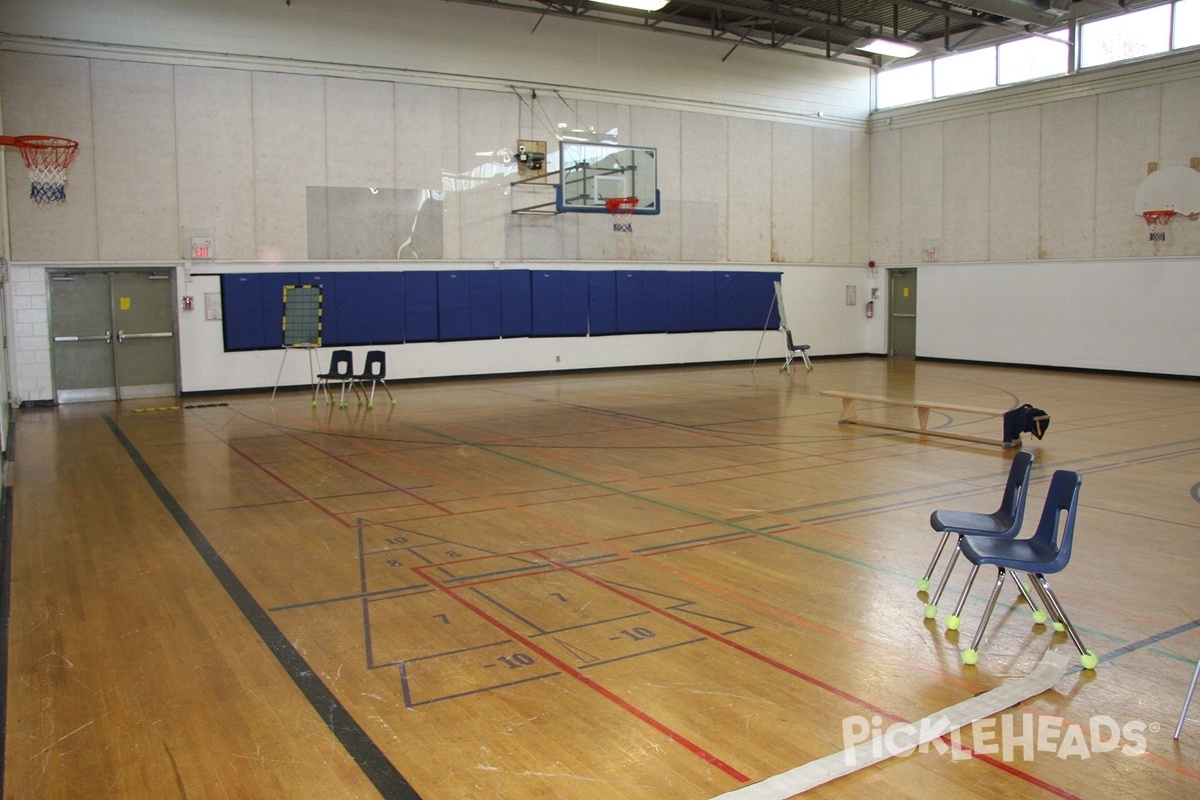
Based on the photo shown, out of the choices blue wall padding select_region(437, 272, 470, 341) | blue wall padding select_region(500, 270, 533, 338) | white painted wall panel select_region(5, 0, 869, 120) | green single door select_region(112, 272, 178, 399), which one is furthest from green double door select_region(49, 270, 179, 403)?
blue wall padding select_region(500, 270, 533, 338)

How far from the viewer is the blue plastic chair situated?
4.36 meters

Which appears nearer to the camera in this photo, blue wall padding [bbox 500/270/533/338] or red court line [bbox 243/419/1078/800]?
red court line [bbox 243/419/1078/800]

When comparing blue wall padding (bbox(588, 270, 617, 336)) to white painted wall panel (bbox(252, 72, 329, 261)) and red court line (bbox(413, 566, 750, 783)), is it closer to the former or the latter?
white painted wall panel (bbox(252, 72, 329, 261))

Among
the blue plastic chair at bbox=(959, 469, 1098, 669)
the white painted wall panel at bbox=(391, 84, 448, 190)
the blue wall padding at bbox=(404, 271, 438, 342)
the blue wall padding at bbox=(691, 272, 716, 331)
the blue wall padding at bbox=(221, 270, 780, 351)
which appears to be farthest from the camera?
the blue wall padding at bbox=(691, 272, 716, 331)

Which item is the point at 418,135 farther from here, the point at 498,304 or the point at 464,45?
the point at 498,304

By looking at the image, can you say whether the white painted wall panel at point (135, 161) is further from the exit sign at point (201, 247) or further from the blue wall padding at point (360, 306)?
the blue wall padding at point (360, 306)

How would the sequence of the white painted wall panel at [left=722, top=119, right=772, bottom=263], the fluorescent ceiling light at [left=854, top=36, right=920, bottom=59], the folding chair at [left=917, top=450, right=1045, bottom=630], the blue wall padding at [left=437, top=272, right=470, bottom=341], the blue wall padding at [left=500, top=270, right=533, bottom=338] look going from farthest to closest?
1. the white painted wall panel at [left=722, top=119, right=772, bottom=263]
2. the blue wall padding at [left=500, top=270, right=533, bottom=338]
3. the fluorescent ceiling light at [left=854, top=36, right=920, bottom=59]
4. the blue wall padding at [left=437, top=272, right=470, bottom=341]
5. the folding chair at [left=917, top=450, right=1045, bottom=630]

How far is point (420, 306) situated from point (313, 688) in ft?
46.4

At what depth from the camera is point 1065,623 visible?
434 centimetres

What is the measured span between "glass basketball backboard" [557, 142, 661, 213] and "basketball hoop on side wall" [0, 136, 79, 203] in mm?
8188

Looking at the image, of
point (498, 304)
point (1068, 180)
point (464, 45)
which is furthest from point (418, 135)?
point (1068, 180)

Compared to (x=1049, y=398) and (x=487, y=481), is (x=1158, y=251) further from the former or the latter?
(x=487, y=481)

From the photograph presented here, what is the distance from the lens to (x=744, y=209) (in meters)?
21.5
